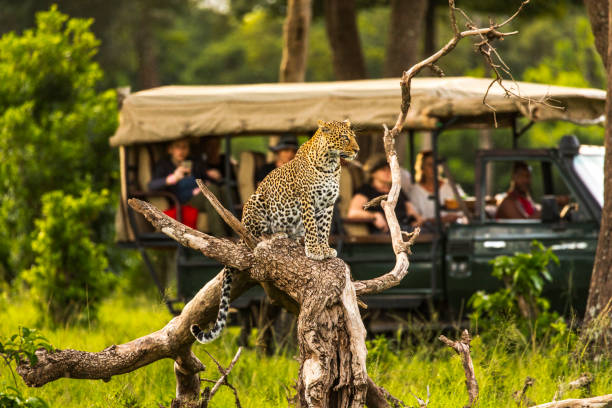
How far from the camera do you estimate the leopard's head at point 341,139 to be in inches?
229

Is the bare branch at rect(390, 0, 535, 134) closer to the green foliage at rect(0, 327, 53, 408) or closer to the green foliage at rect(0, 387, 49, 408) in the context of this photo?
the green foliage at rect(0, 327, 53, 408)

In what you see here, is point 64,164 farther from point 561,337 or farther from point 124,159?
point 561,337

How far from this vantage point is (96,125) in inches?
464

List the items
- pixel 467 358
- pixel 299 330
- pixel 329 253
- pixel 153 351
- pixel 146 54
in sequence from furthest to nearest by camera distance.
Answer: pixel 146 54 < pixel 153 351 < pixel 329 253 < pixel 467 358 < pixel 299 330

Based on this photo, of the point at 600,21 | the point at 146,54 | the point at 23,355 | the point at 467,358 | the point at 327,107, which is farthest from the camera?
the point at 146,54

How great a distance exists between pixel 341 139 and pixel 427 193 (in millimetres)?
3961

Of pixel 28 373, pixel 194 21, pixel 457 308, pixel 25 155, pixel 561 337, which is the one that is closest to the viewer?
pixel 28 373

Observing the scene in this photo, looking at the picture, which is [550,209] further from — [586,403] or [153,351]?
[153,351]

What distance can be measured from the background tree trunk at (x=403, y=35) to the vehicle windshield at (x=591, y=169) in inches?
274

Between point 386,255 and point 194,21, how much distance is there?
125ft

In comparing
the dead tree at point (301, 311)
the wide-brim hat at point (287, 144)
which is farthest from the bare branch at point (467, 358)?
the wide-brim hat at point (287, 144)

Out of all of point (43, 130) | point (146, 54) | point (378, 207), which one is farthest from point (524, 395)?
point (146, 54)

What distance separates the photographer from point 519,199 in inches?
360

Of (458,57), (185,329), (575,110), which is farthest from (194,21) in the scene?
(185,329)
